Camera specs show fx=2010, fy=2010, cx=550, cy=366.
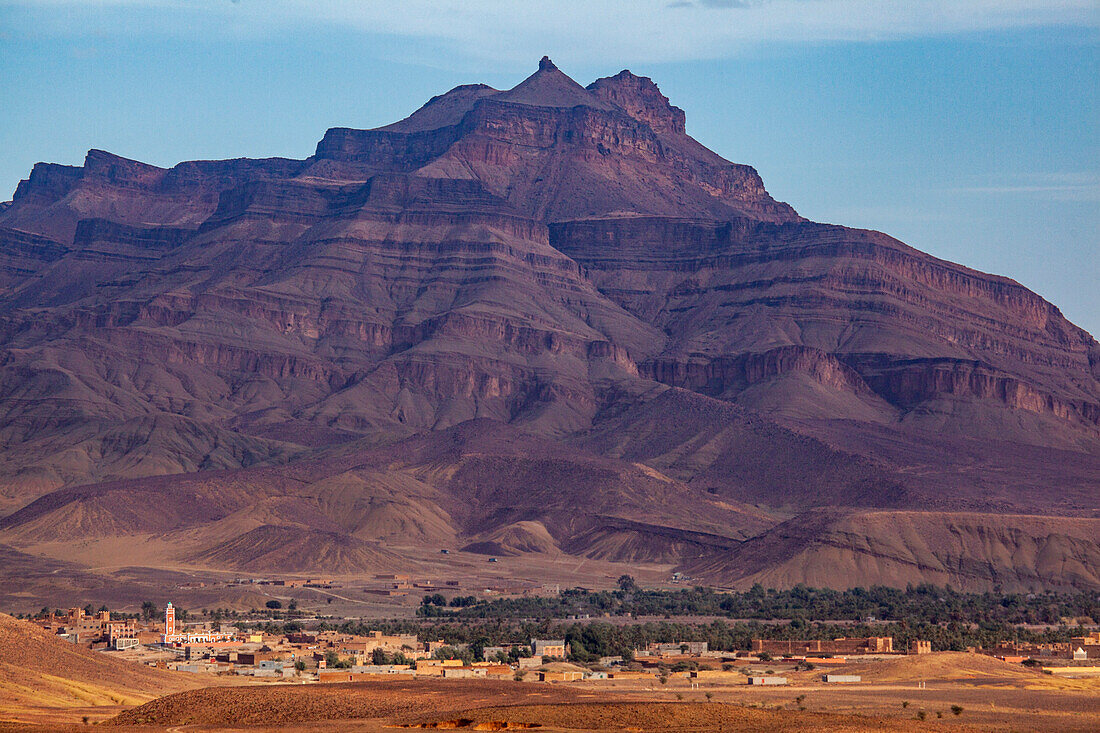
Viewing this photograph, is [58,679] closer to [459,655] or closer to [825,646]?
[459,655]

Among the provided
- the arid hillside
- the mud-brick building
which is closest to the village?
the mud-brick building

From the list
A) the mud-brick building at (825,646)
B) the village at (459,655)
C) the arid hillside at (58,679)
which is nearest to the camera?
the arid hillside at (58,679)

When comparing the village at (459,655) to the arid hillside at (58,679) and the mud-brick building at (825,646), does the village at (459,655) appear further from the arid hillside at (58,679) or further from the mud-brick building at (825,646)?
the arid hillside at (58,679)

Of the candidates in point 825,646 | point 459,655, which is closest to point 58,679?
point 459,655

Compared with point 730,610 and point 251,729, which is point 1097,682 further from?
point 730,610

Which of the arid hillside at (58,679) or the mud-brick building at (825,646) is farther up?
the mud-brick building at (825,646)

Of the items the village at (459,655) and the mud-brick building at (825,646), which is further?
the mud-brick building at (825,646)

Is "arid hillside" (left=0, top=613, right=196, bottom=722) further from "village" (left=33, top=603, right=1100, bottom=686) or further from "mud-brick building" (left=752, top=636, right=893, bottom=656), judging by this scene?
"mud-brick building" (left=752, top=636, right=893, bottom=656)

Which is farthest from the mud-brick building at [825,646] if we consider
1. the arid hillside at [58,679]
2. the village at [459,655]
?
the arid hillside at [58,679]
